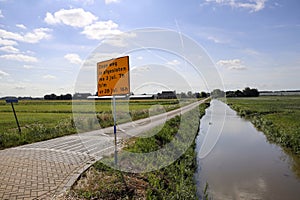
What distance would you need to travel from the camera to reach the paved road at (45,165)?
5.61 metres

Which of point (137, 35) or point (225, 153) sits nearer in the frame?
point (137, 35)

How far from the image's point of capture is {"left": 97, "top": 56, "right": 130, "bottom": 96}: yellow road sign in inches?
237

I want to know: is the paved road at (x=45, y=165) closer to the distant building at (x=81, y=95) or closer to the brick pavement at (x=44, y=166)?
the brick pavement at (x=44, y=166)

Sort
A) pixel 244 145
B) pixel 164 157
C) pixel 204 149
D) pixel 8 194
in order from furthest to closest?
pixel 244 145, pixel 204 149, pixel 164 157, pixel 8 194

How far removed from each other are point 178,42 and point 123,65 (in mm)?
2960

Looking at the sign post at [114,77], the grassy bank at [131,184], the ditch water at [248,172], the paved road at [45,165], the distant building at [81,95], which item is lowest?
the ditch water at [248,172]

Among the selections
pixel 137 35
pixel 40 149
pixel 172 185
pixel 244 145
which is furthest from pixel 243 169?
pixel 40 149

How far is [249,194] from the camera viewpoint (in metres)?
7.81

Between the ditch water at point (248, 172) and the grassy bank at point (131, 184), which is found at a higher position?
the grassy bank at point (131, 184)

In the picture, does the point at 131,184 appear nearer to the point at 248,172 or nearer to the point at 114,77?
the point at 114,77

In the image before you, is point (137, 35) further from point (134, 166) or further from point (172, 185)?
point (172, 185)

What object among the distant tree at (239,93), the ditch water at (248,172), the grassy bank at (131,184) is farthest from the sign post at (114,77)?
the distant tree at (239,93)

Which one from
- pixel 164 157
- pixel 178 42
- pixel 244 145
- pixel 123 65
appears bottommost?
pixel 244 145

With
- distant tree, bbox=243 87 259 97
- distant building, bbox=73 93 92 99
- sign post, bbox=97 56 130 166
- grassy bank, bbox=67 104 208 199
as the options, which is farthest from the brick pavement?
distant tree, bbox=243 87 259 97
